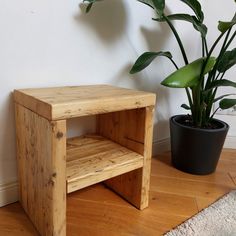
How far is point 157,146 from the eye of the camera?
153 cm

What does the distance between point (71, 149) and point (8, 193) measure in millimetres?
310

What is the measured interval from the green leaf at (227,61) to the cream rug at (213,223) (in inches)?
23.4

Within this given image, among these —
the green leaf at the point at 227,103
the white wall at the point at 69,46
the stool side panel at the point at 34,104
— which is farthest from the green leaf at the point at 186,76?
the stool side panel at the point at 34,104

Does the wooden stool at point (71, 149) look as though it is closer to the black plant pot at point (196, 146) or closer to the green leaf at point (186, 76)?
the green leaf at point (186, 76)

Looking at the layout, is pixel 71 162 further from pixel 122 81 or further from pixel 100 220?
pixel 122 81

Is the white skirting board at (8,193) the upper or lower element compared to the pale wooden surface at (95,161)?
lower

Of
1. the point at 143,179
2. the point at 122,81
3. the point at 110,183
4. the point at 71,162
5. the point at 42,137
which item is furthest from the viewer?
the point at 122,81

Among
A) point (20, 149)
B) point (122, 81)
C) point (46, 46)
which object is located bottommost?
point (20, 149)

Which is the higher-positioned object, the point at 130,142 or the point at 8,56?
the point at 8,56

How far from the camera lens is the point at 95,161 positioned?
2.87 ft

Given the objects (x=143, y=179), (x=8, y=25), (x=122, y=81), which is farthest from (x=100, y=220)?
(x=8, y=25)

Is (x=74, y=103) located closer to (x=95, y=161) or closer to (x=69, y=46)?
(x=95, y=161)

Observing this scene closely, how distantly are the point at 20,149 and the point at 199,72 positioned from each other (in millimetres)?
758

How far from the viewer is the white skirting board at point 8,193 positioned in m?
0.97
